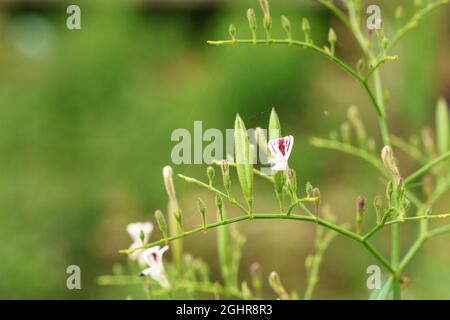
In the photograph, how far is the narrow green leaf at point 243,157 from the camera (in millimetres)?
544

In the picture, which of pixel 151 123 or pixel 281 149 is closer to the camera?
pixel 281 149

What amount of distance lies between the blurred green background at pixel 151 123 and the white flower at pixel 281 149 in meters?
1.01

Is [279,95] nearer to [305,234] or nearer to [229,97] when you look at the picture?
[229,97]

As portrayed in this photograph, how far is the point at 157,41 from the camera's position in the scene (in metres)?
2.47

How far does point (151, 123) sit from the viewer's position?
81.4 inches

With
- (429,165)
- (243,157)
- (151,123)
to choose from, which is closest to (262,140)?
(243,157)

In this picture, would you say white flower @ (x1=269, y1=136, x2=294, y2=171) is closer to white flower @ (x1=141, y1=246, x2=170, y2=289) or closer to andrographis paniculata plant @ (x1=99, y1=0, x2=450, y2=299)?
andrographis paniculata plant @ (x1=99, y1=0, x2=450, y2=299)

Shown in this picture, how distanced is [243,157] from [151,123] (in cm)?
153

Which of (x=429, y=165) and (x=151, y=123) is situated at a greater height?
(x=151, y=123)

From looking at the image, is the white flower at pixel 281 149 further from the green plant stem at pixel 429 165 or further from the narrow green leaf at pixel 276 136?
the green plant stem at pixel 429 165

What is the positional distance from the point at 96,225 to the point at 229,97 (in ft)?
1.79

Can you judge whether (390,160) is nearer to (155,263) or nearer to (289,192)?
(289,192)
